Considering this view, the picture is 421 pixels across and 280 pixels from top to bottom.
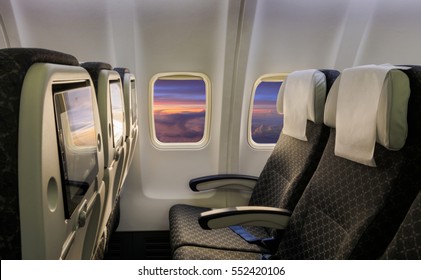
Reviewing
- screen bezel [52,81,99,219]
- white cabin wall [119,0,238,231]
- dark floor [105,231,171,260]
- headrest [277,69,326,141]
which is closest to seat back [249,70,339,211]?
headrest [277,69,326,141]

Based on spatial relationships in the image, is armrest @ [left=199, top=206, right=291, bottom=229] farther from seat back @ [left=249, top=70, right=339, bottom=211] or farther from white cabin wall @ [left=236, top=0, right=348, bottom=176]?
white cabin wall @ [left=236, top=0, right=348, bottom=176]

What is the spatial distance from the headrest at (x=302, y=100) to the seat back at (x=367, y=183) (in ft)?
0.62

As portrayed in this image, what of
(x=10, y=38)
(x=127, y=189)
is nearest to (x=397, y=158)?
(x=127, y=189)

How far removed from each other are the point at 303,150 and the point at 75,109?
1.57 metres

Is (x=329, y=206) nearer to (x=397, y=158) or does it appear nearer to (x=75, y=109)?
(x=397, y=158)

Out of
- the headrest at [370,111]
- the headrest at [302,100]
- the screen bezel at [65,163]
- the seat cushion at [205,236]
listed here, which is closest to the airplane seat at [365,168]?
the headrest at [370,111]

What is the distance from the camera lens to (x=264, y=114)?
313cm

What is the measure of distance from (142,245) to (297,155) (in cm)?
183

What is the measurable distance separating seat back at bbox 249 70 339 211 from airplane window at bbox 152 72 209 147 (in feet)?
2.73

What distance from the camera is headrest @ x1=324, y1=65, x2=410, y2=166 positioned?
1.24m

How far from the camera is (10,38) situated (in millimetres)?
2535

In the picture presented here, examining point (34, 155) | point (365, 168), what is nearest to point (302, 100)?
point (365, 168)

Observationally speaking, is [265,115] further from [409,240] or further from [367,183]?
[409,240]

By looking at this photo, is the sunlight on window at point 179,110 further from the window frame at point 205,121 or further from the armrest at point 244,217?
the armrest at point 244,217
